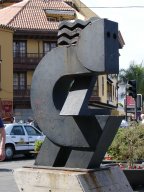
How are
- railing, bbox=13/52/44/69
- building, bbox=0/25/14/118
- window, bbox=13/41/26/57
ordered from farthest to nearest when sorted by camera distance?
window, bbox=13/41/26/57
railing, bbox=13/52/44/69
building, bbox=0/25/14/118

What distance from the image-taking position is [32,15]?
56031 mm

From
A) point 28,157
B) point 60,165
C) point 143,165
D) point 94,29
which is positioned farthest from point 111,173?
point 28,157

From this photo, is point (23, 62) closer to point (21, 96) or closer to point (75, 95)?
point (21, 96)

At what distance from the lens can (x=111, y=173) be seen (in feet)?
26.8

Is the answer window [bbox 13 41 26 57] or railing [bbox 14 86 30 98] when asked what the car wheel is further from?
window [bbox 13 41 26 57]

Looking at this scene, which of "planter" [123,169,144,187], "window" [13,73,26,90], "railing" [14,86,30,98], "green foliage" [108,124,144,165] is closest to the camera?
"planter" [123,169,144,187]

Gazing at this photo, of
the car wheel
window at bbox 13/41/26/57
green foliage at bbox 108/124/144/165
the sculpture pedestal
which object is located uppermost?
window at bbox 13/41/26/57

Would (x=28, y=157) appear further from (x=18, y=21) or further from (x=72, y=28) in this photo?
(x=18, y=21)

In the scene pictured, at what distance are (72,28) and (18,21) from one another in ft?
154

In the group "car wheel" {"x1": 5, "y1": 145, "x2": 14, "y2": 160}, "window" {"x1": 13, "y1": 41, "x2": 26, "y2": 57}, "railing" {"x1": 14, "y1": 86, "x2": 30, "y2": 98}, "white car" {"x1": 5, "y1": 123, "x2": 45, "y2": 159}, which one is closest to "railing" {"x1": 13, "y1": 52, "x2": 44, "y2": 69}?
"window" {"x1": 13, "y1": 41, "x2": 26, "y2": 57}

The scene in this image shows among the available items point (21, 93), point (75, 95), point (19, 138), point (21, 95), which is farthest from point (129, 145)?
point (21, 93)

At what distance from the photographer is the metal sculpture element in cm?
771

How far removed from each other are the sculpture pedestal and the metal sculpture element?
0.75 feet

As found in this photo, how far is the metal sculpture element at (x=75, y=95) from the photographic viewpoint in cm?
771
